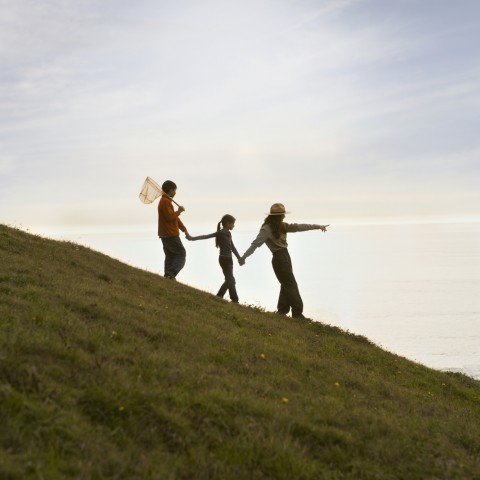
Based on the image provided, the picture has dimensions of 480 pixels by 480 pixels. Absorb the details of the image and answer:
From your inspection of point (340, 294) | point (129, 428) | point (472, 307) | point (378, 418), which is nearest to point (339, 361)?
point (378, 418)

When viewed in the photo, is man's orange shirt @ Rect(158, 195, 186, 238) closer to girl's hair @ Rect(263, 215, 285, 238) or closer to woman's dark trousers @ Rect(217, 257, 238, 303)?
woman's dark trousers @ Rect(217, 257, 238, 303)

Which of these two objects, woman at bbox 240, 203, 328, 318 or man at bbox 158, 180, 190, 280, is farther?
man at bbox 158, 180, 190, 280

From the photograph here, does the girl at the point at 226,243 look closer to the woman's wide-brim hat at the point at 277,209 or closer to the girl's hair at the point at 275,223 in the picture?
the girl's hair at the point at 275,223

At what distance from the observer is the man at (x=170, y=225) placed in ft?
59.9

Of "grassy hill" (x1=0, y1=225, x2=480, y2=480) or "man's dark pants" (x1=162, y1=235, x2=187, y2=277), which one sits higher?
"man's dark pants" (x1=162, y1=235, x2=187, y2=277)

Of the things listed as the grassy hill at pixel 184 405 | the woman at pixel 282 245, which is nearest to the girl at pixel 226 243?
the woman at pixel 282 245

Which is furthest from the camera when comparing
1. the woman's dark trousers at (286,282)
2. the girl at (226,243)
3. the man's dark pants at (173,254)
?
the man's dark pants at (173,254)

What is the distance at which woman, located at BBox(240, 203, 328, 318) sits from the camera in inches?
674

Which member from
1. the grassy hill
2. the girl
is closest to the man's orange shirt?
the girl

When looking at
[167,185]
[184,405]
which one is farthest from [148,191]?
[184,405]

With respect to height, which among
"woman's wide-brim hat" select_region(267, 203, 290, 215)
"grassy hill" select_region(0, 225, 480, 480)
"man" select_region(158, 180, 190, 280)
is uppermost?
"woman's wide-brim hat" select_region(267, 203, 290, 215)

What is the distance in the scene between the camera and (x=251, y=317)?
52.1ft

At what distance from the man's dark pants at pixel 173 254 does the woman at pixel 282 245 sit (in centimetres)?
274

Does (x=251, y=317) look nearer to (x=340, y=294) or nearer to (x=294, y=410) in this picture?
(x=294, y=410)
